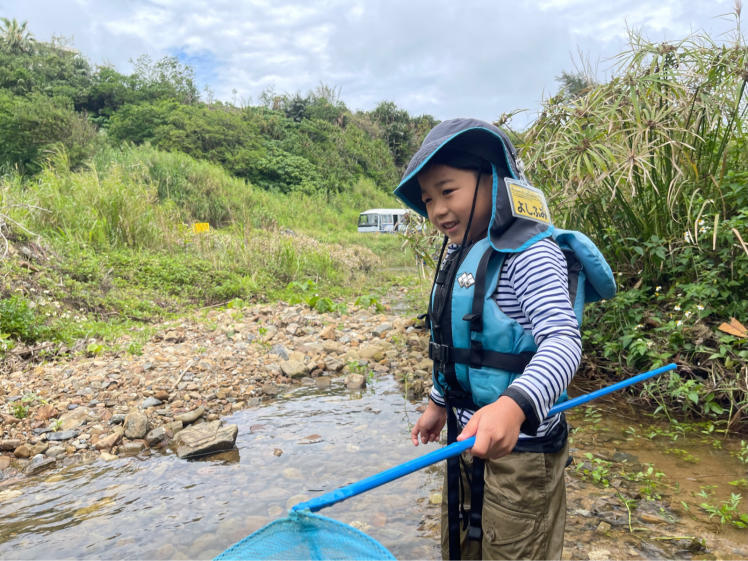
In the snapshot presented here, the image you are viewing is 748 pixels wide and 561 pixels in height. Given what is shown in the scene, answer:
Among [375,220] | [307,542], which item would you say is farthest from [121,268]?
[375,220]

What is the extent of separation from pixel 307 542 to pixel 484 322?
2.54ft

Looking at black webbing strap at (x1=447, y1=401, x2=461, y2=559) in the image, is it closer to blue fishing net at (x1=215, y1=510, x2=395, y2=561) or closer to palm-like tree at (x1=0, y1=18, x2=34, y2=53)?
blue fishing net at (x1=215, y1=510, x2=395, y2=561)

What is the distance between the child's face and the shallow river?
154 cm

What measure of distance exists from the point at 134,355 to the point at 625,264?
4.38 metres

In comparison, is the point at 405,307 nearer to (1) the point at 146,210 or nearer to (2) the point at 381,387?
(2) the point at 381,387

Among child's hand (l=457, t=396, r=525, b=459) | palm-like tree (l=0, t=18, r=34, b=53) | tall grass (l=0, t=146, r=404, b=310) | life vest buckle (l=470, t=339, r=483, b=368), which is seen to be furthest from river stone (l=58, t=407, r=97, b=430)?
palm-like tree (l=0, t=18, r=34, b=53)

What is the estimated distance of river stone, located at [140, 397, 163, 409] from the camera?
388 centimetres

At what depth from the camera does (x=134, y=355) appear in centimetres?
491

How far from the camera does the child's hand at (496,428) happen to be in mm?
1153

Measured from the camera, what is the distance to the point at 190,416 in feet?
12.3

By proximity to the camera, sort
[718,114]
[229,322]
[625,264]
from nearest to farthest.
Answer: [718,114] < [625,264] < [229,322]

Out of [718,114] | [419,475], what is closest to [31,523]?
[419,475]

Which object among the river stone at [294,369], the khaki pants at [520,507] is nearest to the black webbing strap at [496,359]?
the khaki pants at [520,507]

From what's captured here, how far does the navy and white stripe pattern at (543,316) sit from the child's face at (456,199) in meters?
0.24
